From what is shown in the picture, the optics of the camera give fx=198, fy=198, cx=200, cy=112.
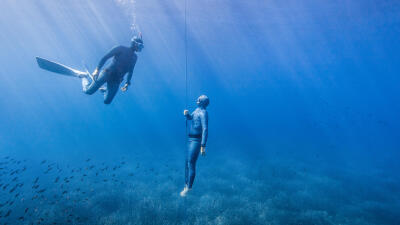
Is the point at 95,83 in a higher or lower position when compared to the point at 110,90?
higher

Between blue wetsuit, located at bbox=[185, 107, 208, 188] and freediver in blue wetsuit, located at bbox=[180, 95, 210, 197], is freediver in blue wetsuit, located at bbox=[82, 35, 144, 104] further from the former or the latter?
blue wetsuit, located at bbox=[185, 107, 208, 188]

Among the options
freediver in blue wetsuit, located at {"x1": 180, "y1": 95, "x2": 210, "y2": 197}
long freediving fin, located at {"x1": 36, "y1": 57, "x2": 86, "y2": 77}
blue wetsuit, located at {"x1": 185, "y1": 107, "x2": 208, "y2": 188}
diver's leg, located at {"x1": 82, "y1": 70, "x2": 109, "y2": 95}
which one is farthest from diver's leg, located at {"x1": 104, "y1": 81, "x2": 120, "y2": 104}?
blue wetsuit, located at {"x1": 185, "y1": 107, "x2": 208, "y2": 188}

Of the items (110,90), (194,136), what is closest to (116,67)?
(110,90)

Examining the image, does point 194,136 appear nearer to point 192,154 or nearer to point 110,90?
point 192,154

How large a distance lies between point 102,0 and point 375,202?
35423 millimetres

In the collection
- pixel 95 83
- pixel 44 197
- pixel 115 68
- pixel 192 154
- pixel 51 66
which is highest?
pixel 51 66

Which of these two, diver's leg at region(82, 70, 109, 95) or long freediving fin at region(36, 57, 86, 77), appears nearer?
diver's leg at region(82, 70, 109, 95)

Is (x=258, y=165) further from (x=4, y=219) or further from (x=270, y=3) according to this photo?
(x=270, y=3)

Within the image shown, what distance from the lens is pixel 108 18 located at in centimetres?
3366

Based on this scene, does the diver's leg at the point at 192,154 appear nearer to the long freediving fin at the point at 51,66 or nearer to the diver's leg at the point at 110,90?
the diver's leg at the point at 110,90

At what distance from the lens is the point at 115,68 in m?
6.65

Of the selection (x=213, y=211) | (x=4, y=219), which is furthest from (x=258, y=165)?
(x=4, y=219)

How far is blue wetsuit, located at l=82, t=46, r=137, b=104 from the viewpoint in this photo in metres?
6.57

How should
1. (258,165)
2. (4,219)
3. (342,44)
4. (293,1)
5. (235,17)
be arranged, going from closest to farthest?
(4,219), (258,165), (293,1), (235,17), (342,44)
